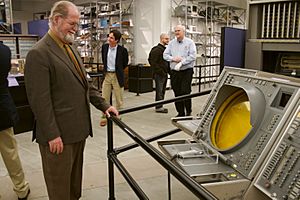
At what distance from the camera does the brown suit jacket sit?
6.39 feet

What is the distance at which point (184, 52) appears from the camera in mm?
5605

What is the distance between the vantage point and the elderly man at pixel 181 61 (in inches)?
218

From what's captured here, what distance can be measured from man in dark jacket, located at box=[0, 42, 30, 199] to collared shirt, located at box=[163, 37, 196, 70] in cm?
333

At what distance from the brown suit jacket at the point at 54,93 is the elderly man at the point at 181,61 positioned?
3528mm

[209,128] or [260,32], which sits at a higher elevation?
[260,32]

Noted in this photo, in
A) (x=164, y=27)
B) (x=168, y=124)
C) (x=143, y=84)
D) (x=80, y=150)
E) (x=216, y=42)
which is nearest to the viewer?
(x=80, y=150)

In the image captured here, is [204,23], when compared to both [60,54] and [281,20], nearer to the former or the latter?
[281,20]

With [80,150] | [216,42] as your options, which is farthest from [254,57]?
[216,42]

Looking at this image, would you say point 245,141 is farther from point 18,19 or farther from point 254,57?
point 18,19

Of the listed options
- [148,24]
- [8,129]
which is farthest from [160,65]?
[8,129]

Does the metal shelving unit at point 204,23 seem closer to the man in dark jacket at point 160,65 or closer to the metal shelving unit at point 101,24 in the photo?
the metal shelving unit at point 101,24

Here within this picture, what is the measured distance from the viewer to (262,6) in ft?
6.45

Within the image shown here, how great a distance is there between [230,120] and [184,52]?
376 cm

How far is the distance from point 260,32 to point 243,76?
1.12 feet
